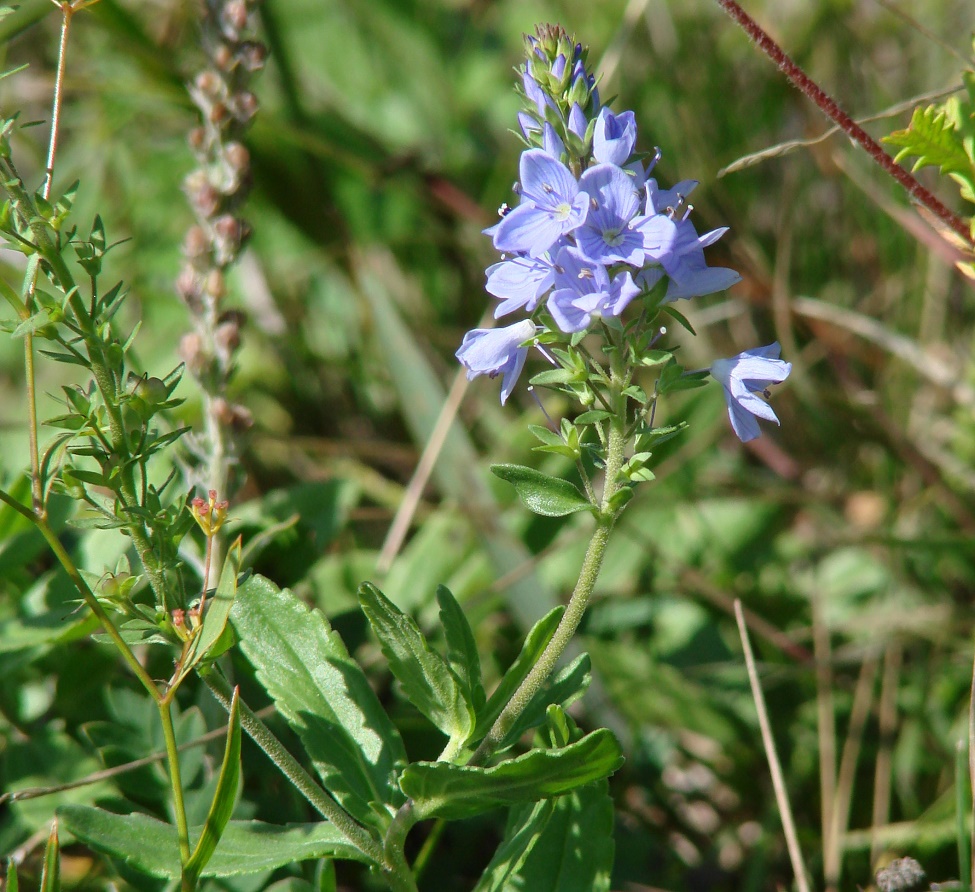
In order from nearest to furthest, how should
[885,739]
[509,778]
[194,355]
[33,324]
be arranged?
1. [33,324]
2. [509,778]
3. [194,355]
4. [885,739]

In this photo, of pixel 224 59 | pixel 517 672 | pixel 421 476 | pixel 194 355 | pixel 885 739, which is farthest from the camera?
pixel 421 476

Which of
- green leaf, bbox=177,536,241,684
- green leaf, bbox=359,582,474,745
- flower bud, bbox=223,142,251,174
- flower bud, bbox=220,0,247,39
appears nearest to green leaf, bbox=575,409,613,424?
green leaf, bbox=359,582,474,745

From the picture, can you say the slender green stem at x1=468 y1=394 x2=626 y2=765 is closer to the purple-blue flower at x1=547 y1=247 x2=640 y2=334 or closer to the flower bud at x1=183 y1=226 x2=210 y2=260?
the purple-blue flower at x1=547 y1=247 x2=640 y2=334

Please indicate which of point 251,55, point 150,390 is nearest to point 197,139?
point 251,55

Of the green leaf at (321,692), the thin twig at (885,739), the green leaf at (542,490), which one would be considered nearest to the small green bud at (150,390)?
the green leaf at (321,692)

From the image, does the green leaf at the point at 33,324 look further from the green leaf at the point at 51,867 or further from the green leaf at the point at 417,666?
the green leaf at the point at 51,867

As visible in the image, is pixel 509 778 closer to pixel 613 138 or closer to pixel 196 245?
pixel 613 138

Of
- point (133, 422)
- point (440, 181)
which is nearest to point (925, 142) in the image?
point (133, 422)
